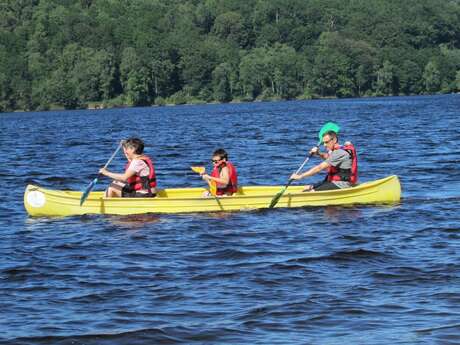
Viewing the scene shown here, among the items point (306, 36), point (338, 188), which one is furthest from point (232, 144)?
point (306, 36)

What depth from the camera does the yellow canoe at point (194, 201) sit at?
18.0 m

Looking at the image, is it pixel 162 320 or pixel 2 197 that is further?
pixel 2 197

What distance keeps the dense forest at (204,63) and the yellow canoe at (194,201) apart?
13181 cm

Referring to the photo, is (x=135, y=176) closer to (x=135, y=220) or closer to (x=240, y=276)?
(x=135, y=220)

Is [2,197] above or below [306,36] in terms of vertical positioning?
below

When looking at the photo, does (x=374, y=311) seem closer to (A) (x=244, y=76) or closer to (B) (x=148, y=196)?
(B) (x=148, y=196)

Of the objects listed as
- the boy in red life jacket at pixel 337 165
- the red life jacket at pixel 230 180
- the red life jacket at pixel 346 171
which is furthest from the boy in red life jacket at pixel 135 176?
the red life jacket at pixel 346 171

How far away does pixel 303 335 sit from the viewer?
10.1m

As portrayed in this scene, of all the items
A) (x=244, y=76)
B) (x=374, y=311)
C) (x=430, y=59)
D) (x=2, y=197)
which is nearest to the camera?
(x=374, y=311)

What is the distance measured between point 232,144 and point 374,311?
32.0 m

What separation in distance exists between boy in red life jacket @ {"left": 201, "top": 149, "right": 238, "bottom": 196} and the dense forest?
434 feet

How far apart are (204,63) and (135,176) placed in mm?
145789

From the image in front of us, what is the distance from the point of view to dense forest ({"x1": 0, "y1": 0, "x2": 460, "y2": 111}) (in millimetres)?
151125

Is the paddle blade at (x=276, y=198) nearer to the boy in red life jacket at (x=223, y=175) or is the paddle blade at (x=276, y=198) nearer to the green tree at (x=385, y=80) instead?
the boy in red life jacket at (x=223, y=175)
